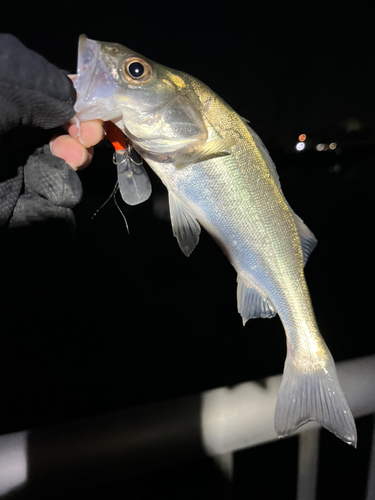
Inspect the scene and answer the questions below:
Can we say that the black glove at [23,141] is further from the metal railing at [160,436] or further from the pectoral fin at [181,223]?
the metal railing at [160,436]

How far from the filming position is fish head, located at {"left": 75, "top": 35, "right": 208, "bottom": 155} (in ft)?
4.94

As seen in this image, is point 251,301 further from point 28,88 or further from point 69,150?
point 28,88

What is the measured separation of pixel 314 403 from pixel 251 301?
596mm

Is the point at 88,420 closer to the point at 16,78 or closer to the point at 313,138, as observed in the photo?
the point at 16,78

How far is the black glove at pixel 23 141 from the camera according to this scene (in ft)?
4.40

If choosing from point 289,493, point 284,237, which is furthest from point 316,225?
point 284,237

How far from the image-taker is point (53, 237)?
1.80 m

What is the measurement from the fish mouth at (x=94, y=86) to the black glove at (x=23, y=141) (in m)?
0.06

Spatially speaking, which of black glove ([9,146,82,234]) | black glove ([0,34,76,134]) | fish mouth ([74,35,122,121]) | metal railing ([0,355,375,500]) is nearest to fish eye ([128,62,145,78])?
fish mouth ([74,35,122,121])

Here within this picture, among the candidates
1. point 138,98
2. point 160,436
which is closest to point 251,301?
point 160,436

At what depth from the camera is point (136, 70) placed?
1.57m

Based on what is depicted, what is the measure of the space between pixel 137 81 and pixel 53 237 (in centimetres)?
94

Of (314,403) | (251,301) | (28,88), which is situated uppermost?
(28,88)

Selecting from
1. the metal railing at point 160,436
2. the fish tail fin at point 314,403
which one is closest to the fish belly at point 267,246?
the fish tail fin at point 314,403
